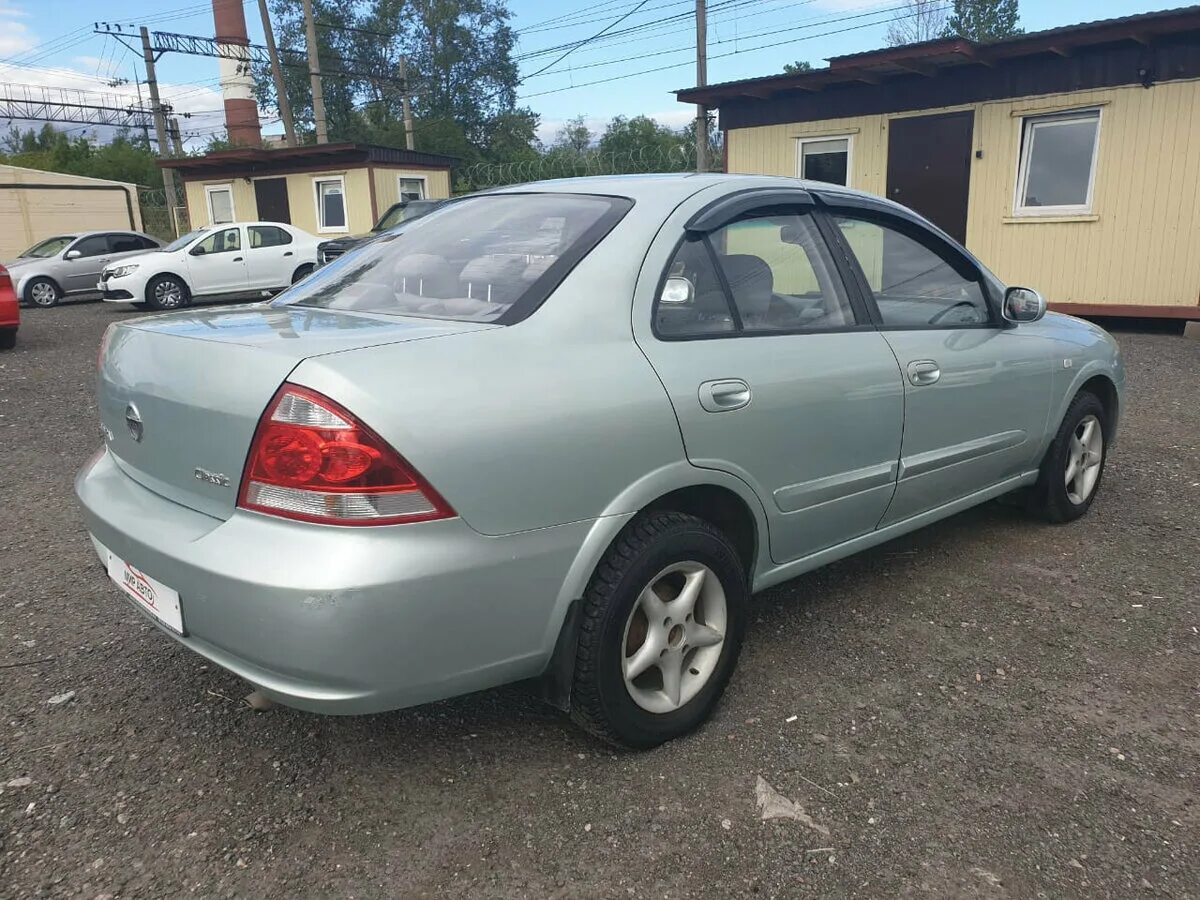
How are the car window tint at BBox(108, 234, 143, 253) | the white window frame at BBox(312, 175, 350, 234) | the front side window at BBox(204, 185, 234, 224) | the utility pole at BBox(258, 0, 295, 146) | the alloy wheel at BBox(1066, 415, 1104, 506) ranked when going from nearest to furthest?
the alloy wheel at BBox(1066, 415, 1104, 506) < the car window tint at BBox(108, 234, 143, 253) < the white window frame at BBox(312, 175, 350, 234) < the front side window at BBox(204, 185, 234, 224) < the utility pole at BBox(258, 0, 295, 146)

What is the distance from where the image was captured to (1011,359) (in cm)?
366

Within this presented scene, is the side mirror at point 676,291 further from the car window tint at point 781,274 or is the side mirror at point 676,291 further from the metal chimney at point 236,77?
the metal chimney at point 236,77

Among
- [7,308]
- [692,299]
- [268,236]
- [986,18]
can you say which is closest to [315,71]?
[268,236]

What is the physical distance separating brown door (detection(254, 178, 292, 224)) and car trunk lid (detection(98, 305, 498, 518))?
2128 centimetres

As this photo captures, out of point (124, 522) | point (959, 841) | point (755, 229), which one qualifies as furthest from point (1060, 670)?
point (124, 522)

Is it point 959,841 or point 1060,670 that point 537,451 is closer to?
point 959,841

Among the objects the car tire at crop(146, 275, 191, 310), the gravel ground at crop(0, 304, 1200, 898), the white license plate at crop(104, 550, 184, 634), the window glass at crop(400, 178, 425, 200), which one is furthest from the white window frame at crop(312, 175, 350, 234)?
the white license plate at crop(104, 550, 184, 634)

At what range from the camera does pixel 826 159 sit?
12.8 metres

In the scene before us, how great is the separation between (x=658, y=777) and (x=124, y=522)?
1.55 metres

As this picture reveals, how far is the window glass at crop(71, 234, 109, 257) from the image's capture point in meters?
17.8

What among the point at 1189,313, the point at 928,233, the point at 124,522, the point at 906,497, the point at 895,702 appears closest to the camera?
the point at 124,522

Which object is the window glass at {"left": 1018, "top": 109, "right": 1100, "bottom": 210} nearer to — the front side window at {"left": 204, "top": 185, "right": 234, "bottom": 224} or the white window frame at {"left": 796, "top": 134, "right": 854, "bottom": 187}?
the white window frame at {"left": 796, "top": 134, "right": 854, "bottom": 187}

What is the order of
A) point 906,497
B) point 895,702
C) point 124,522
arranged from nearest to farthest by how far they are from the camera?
point 124,522 → point 895,702 → point 906,497

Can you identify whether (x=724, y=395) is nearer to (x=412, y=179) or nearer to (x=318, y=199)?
(x=412, y=179)
